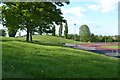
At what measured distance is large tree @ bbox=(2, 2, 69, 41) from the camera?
27750mm

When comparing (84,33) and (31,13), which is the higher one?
(31,13)

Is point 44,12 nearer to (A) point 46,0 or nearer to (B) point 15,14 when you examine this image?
(A) point 46,0

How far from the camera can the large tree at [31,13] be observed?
2775 cm

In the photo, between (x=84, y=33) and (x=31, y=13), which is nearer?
(x=31, y=13)

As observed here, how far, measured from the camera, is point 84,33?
73375 mm

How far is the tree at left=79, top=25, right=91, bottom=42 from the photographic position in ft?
238

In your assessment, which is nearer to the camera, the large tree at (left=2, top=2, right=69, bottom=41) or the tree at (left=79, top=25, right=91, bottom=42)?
the large tree at (left=2, top=2, right=69, bottom=41)

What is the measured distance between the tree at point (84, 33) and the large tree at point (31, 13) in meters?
42.3

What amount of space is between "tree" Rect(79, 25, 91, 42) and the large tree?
42258 mm

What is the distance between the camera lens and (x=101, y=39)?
82875mm

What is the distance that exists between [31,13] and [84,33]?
4638cm

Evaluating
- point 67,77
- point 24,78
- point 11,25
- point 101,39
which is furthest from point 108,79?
point 101,39

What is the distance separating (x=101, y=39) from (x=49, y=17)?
56.4 metres

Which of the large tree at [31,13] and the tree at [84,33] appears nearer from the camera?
the large tree at [31,13]
